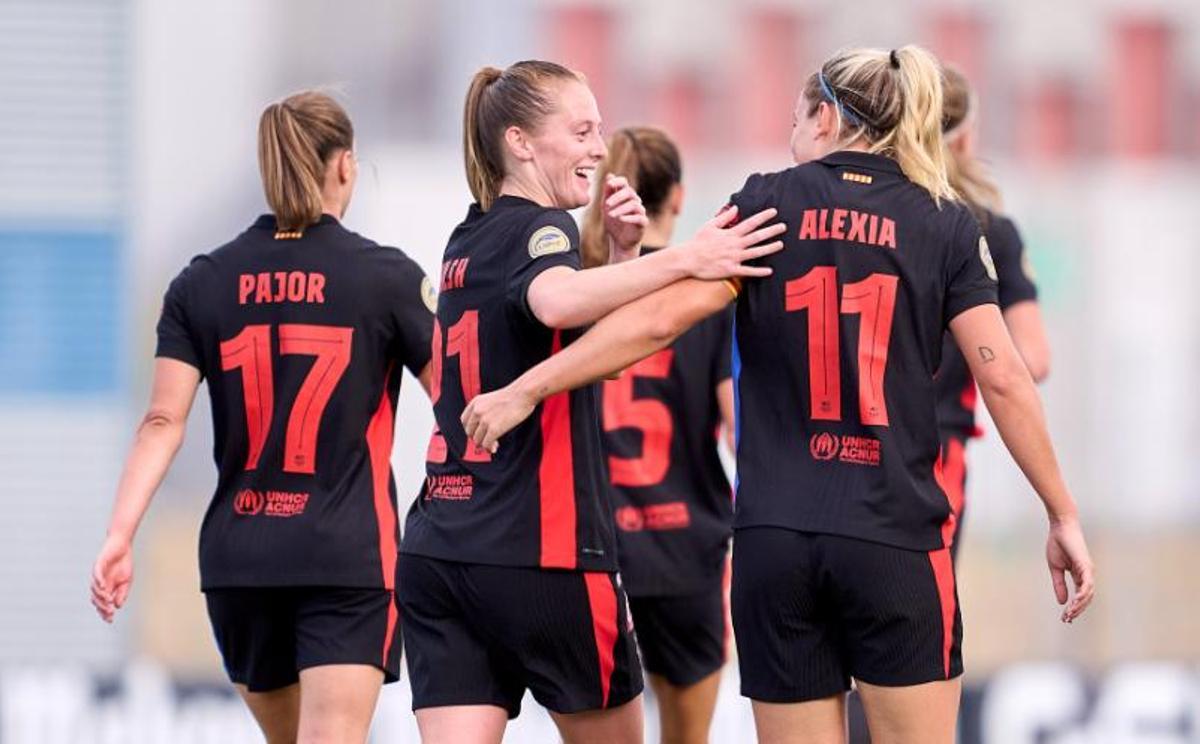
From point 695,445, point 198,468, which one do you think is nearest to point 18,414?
point 198,468

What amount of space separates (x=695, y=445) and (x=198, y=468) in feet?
46.4

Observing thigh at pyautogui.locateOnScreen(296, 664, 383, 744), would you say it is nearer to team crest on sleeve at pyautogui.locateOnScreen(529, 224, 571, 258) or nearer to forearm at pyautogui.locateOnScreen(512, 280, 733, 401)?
forearm at pyautogui.locateOnScreen(512, 280, 733, 401)

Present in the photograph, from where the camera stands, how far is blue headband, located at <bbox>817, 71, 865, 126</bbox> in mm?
4168

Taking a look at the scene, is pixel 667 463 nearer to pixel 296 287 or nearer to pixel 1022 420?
pixel 296 287

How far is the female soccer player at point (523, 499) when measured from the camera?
4.14 metres

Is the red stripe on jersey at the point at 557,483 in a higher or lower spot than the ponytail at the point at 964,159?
lower

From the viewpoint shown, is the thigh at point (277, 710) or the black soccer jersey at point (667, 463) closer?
the thigh at point (277, 710)

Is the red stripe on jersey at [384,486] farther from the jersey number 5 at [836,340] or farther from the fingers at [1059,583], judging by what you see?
the fingers at [1059,583]

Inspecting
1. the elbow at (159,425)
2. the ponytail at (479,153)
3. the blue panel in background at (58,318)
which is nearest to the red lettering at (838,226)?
the ponytail at (479,153)

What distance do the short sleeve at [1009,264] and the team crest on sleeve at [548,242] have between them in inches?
72.2

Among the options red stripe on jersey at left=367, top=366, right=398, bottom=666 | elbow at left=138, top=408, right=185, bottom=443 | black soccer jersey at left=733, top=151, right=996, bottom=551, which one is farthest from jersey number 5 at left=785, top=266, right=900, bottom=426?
elbow at left=138, top=408, right=185, bottom=443

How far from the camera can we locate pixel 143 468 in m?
4.93

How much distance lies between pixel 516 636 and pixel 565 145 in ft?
3.41

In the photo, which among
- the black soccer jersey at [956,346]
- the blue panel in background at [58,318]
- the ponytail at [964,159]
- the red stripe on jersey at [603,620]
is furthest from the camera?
the blue panel in background at [58,318]
